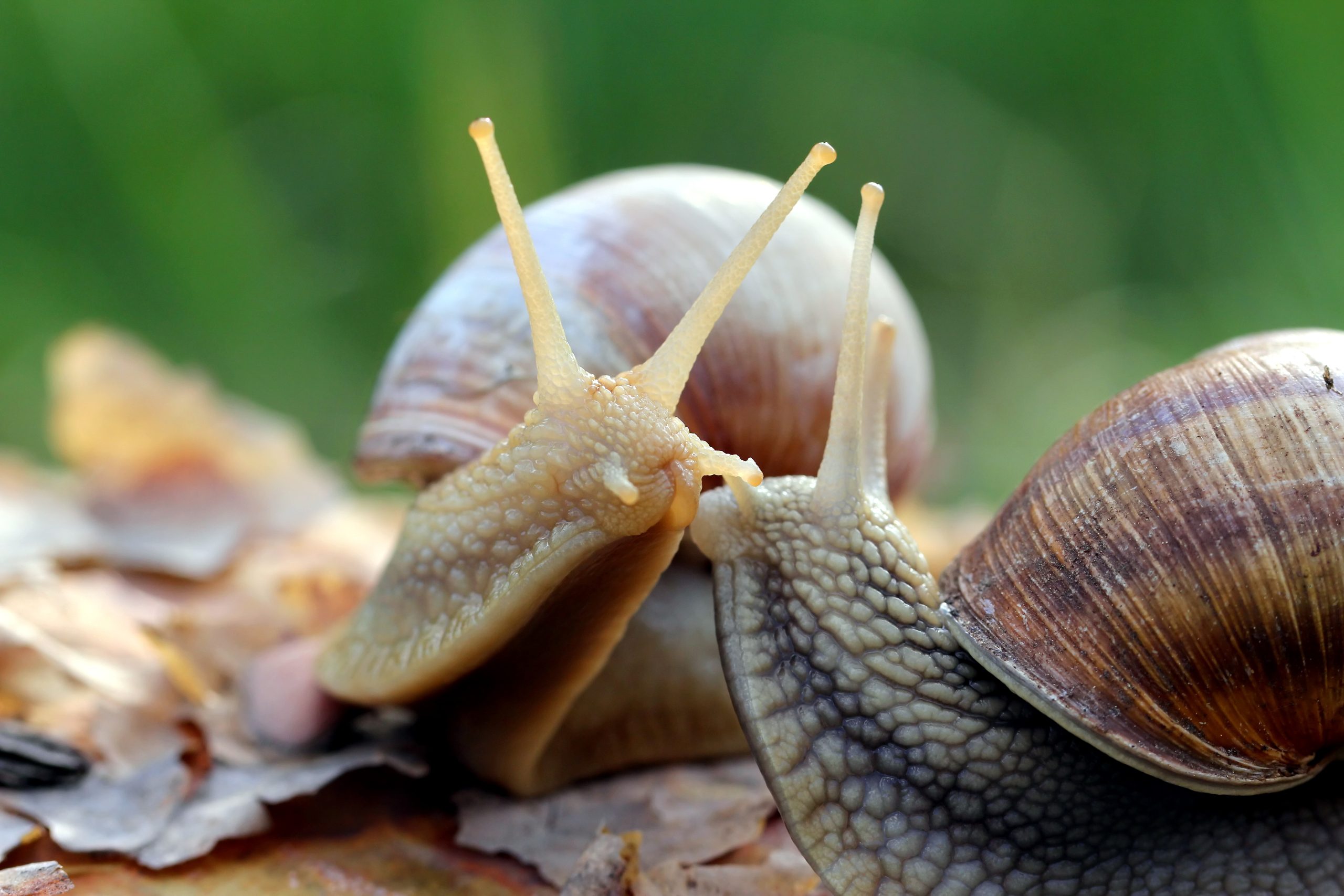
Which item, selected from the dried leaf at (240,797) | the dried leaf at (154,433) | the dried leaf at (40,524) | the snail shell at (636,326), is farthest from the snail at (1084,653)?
the dried leaf at (154,433)

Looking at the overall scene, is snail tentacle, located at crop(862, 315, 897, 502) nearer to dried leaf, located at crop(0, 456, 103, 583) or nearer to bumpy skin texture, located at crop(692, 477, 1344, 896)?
bumpy skin texture, located at crop(692, 477, 1344, 896)

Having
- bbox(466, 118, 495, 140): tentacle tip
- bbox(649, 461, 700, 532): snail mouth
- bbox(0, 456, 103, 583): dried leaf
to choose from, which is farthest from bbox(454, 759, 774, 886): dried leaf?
bbox(0, 456, 103, 583): dried leaf

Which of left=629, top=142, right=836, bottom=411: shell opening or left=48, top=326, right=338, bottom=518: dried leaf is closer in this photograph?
left=629, top=142, right=836, bottom=411: shell opening

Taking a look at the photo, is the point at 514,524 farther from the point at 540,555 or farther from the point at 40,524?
the point at 40,524

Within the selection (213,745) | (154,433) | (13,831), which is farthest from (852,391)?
(154,433)

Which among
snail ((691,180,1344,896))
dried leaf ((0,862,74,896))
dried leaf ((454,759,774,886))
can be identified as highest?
snail ((691,180,1344,896))

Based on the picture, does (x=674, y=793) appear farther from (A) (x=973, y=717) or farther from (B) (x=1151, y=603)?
(B) (x=1151, y=603)

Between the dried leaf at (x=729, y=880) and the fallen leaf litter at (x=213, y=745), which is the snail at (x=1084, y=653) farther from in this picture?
the fallen leaf litter at (x=213, y=745)
